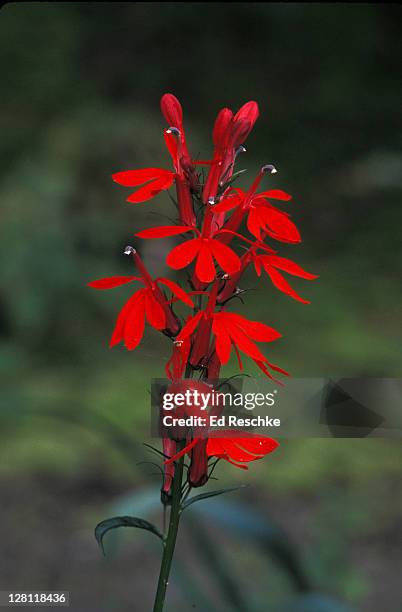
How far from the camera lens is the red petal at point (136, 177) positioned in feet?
1.49

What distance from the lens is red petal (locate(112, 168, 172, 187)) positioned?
1.49 ft

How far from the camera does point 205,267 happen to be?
43cm

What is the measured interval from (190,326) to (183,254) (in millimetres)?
39

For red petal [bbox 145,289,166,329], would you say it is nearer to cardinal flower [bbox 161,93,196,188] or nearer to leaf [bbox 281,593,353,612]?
cardinal flower [bbox 161,93,196,188]

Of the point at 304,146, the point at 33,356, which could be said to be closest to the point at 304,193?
the point at 304,146

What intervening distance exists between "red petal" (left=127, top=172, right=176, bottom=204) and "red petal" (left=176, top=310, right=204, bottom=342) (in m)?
0.07

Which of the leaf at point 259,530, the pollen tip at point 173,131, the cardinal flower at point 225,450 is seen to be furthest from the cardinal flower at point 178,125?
the leaf at point 259,530

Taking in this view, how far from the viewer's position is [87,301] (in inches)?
49.4

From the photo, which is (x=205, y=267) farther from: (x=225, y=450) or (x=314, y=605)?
(x=314, y=605)

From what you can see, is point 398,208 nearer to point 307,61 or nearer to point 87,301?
point 307,61

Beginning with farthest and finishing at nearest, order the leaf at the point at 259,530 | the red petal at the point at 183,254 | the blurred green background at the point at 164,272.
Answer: the blurred green background at the point at 164,272 → the leaf at the point at 259,530 → the red petal at the point at 183,254

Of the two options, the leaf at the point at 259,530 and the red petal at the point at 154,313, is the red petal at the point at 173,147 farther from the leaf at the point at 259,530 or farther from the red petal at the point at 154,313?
the leaf at the point at 259,530

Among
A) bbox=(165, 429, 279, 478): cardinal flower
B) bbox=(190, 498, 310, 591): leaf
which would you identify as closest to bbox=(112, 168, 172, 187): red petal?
Answer: bbox=(165, 429, 279, 478): cardinal flower

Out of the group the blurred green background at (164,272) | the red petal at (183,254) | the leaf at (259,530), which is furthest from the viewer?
the blurred green background at (164,272)
